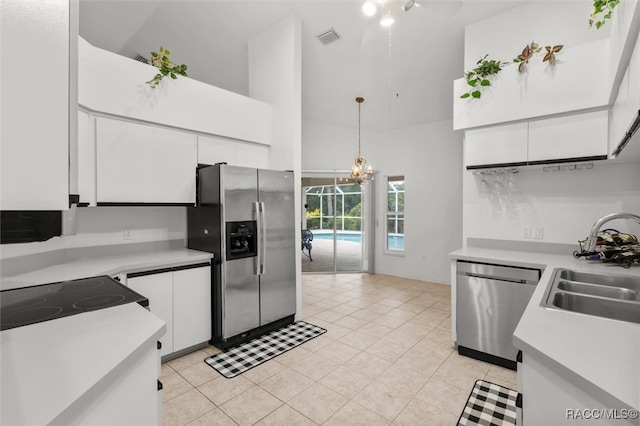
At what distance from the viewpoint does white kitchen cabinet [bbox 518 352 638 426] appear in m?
0.77

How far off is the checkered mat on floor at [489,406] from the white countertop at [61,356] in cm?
200

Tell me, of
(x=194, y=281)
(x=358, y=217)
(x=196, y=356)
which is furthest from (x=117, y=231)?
(x=358, y=217)

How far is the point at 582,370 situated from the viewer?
0.86 meters

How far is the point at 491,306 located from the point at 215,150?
307cm

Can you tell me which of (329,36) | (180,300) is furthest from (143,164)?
(329,36)

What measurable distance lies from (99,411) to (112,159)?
2.30 m

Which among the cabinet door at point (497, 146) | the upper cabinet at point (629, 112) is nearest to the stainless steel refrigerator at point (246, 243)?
the cabinet door at point (497, 146)

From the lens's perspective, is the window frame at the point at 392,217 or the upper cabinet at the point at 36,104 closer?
the upper cabinet at the point at 36,104

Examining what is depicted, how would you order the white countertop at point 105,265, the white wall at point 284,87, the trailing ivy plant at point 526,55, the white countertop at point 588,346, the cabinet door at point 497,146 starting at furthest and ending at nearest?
1. the white wall at point 284,87
2. the cabinet door at point 497,146
3. the trailing ivy plant at point 526,55
4. the white countertop at point 105,265
5. the white countertop at point 588,346

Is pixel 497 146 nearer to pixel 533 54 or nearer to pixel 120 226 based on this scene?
pixel 533 54

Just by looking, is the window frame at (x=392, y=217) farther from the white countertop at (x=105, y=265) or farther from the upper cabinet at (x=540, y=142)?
the white countertop at (x=105, y=265)

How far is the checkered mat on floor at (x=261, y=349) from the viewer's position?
257 centimetres

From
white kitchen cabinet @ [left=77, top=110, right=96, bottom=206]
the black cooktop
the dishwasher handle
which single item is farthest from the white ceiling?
the black cooktop

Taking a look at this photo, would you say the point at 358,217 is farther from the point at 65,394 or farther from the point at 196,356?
the point at 65,394
